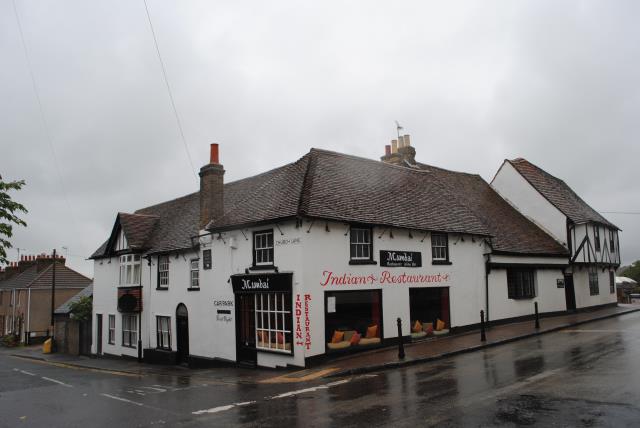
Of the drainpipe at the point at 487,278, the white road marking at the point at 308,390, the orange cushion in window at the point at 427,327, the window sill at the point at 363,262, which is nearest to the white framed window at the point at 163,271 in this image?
the window sill at the point at 363,262

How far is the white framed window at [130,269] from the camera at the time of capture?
2541 centimetres

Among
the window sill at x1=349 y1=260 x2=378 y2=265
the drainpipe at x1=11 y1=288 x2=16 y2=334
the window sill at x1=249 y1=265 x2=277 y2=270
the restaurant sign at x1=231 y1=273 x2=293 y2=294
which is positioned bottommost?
the drainpipe at x1=11 y1=288 x2=16 y2=334

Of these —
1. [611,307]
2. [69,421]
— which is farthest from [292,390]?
[611,307]

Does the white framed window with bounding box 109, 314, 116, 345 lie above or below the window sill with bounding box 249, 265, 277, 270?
below

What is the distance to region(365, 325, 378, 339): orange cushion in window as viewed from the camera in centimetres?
1669

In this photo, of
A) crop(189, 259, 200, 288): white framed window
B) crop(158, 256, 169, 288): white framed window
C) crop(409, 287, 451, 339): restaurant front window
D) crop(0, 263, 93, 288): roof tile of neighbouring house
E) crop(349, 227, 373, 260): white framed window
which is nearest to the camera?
crop(349, 227, 373, 260): white framed window

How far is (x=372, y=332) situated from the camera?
55.1 feet

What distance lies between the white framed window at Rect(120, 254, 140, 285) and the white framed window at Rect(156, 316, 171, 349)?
116 inches

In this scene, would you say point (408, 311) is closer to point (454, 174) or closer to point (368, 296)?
point (368, 296)

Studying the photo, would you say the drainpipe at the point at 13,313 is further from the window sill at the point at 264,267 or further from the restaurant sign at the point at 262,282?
the window sill at the point at 264,267

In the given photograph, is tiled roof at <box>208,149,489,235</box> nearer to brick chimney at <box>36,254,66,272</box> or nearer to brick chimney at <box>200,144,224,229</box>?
brick chimney at <box>200,144,224,229</box>

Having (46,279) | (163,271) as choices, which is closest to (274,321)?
(163,271)

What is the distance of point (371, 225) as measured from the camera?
55.6 feet

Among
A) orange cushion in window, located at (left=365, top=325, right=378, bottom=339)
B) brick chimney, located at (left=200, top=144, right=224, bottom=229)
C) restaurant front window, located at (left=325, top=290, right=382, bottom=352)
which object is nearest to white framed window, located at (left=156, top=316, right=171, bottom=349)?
brick chimney, located at (left=200, top=144, right=224, bottom=229)
